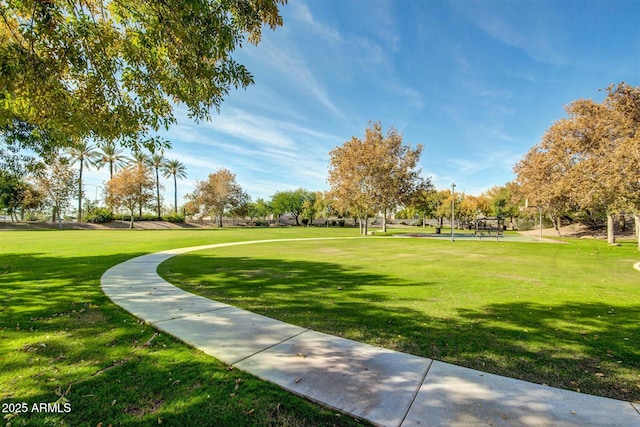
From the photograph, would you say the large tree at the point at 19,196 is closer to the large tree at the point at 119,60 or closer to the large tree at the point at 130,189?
the large tree at the point at 130,189

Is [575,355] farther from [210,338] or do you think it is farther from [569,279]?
[569,279]

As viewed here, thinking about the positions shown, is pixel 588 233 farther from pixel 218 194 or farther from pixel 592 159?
pixel 218 194

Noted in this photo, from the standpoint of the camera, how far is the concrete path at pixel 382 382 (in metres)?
2.54

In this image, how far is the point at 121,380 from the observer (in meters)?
2.99

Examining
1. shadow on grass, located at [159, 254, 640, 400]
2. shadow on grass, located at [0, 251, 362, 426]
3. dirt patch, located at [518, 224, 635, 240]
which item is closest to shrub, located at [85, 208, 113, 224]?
shadow on grass, located at [159, 254, 640, 400]

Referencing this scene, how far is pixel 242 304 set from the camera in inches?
233

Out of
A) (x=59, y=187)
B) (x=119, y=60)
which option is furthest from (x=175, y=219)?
(x=119, y=60)

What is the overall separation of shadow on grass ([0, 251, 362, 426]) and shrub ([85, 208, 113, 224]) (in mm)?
A: 56901

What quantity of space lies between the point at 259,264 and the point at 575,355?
30.8 ft

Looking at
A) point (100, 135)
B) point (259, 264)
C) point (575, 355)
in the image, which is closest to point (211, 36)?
point (100, 135)

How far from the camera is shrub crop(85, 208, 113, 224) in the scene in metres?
51.5

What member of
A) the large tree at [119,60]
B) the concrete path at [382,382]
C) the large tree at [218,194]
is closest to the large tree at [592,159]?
the concrete path at [382,382]

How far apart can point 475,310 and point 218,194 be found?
57482 millimetres

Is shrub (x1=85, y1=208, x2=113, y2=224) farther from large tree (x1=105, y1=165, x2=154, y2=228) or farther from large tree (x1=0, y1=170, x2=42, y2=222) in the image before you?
large tree (x1=0, y1=170, x2=42, y2=222)
